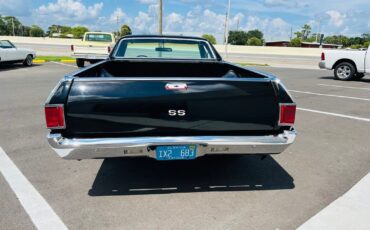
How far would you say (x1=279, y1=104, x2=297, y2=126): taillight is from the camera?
11.0 ft

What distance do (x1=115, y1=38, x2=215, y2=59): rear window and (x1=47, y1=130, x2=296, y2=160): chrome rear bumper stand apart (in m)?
2.61

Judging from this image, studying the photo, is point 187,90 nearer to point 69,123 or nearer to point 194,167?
point 69,123

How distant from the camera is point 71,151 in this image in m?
3.08

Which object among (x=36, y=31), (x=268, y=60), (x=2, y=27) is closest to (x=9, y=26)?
(x=2, y=27)

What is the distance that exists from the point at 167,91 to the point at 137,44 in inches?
116

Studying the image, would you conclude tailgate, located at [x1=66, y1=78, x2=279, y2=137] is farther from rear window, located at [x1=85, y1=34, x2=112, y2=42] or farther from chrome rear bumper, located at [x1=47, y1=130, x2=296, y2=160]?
rear window, located at [x1=85, y1=34, x2=112, y2=42]

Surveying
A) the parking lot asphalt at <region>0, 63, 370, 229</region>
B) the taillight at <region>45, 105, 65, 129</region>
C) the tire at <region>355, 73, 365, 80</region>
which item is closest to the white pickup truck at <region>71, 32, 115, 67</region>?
the parking lot asphalt at <region>0, 63, 370, 229</region>

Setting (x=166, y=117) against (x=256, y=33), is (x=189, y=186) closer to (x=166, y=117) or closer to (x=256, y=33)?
(x=166, y=117)

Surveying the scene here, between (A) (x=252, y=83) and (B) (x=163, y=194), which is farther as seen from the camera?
(B) (x=163, y=194)

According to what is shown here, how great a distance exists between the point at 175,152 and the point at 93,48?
1629 cm

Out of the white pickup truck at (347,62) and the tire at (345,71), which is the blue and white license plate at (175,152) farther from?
the tire at (345,71)

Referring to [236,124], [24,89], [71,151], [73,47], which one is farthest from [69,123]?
[73,47]

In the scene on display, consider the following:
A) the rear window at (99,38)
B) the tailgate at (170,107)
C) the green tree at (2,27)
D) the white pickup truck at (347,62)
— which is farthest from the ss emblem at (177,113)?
the green tree at (2,27)

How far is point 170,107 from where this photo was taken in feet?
10.4
